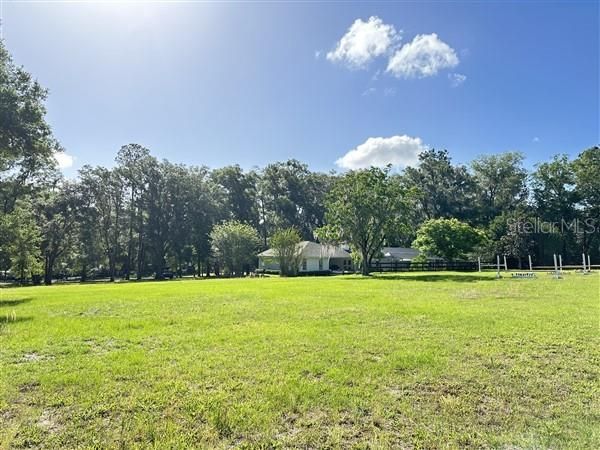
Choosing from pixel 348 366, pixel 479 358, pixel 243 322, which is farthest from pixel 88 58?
pixel 479 358

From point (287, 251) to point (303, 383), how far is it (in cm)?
3555

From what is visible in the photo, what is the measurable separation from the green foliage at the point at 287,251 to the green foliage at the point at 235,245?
7.14 m

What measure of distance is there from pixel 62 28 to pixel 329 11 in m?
8.97

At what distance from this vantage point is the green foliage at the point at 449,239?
46062mm

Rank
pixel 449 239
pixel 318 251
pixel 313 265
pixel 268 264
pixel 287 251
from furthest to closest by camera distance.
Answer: pixel 268 264 < pixel 318 251 < pixel 313 265 < pixel 449 239 < pixel 287 251

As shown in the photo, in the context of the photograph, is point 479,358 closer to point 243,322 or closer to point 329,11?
point 243,322

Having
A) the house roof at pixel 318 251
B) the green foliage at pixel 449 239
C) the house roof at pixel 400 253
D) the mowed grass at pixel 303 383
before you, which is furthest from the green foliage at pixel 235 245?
the mowed grass at pixel 303 383

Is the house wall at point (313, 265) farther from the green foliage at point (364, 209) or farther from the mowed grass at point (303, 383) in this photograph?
the mowed grass at point (303, 383)

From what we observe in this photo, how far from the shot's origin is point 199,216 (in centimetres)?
5672

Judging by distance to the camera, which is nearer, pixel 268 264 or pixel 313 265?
pixel 313 265

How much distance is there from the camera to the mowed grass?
3629mm

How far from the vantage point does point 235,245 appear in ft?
151

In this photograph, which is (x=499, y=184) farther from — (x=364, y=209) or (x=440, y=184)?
(x=364, y=209)

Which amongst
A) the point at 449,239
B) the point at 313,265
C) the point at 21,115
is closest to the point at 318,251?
the point at 313,265
